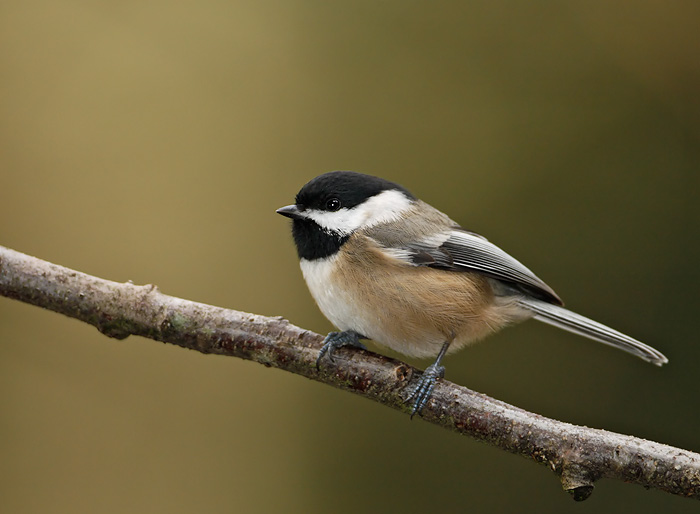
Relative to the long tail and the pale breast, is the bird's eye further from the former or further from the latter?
the long tail

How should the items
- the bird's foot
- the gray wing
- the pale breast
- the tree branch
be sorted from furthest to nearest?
the gray wing, the pale breast, the bird's foot, the tree branch

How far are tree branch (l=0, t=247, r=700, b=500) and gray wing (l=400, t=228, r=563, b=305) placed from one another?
1.53 ft

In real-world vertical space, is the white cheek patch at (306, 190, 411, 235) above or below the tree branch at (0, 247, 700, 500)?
above

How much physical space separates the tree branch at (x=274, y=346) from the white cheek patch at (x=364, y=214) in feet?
1.26

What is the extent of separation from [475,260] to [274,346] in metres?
0.79

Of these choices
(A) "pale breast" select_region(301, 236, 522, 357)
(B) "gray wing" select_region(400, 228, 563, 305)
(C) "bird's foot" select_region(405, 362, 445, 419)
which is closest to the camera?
(C) "bird's foot" select_region(405, 362, 445, 419)

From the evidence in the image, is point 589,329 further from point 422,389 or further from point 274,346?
point 274,346

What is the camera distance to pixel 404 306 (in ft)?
6.88

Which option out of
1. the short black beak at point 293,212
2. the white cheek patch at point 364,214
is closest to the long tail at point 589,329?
the white cheek patch at point 364,214

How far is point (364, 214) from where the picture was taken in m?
2.23

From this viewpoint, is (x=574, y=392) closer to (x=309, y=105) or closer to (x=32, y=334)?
A: (x=309, y=105)

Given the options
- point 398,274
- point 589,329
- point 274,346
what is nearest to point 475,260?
point 398,274

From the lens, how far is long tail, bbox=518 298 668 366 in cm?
217

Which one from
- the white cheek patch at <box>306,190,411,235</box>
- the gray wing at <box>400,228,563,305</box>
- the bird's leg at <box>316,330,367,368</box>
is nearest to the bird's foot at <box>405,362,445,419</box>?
the bird's leg at <box>316,330,367,368</box>
